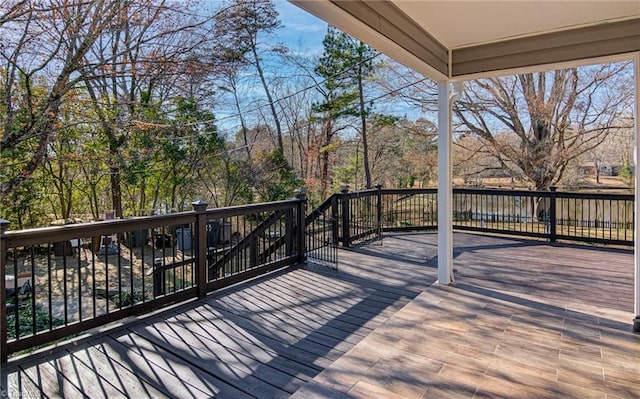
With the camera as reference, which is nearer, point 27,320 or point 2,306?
point 2,306

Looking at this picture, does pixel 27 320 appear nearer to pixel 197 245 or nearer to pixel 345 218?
pixel 197 245

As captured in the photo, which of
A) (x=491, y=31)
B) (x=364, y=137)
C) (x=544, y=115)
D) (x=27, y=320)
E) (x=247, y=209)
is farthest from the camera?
(x=364, y=137)

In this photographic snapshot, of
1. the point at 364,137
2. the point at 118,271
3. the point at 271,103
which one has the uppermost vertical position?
the point at 271,103

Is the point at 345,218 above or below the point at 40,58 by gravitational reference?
below

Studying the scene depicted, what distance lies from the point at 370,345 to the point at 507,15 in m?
2.58

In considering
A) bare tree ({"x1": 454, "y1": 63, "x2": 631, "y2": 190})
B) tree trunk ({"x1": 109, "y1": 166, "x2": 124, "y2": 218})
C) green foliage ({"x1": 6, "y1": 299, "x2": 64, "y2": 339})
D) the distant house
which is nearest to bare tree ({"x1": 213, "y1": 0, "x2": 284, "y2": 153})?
tree trunk ({"x1": 109, "y1": 166, "x2": 124, "y2": 218})

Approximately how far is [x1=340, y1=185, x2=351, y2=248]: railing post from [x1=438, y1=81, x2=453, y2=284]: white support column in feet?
7.23

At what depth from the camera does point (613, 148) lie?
9273 millimetres

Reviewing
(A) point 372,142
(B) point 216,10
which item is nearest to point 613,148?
(A) point 372,142

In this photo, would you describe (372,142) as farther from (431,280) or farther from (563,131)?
(431,280)

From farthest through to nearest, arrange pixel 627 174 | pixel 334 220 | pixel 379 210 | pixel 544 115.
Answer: pixel 544 115 → pixel 627 174 → pixel 379 210 → pixel 334 220

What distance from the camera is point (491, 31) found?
3.18 meters

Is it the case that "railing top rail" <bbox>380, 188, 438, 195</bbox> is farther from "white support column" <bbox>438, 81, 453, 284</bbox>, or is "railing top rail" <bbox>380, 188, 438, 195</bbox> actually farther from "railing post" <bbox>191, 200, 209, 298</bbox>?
"railing post" <bbox>191, 200, 209, 298</bbox>

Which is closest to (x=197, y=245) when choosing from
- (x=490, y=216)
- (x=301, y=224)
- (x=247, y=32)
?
(x=301, y=224)
